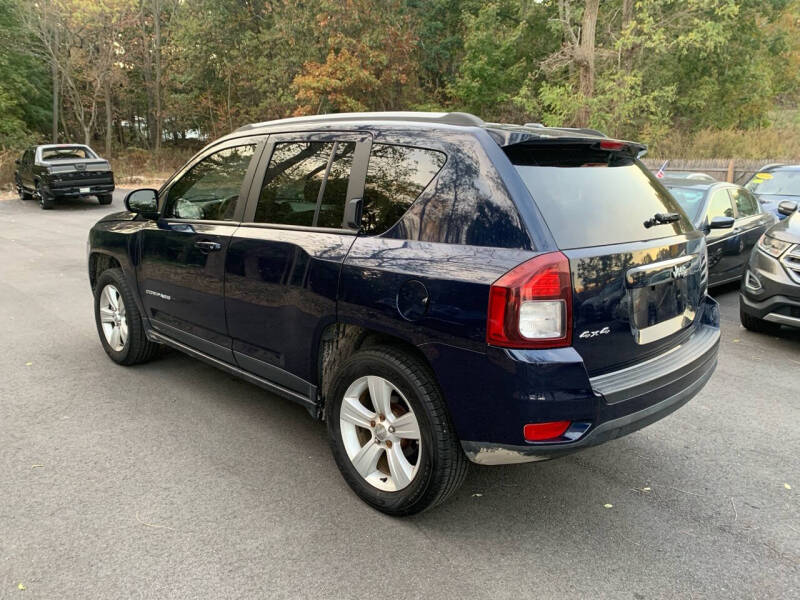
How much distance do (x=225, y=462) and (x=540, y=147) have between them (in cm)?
242

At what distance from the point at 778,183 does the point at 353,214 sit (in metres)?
11.3

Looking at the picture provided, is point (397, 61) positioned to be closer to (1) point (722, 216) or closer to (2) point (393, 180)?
(1) point (722, 216)

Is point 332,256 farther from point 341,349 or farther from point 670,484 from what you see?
point 670,484

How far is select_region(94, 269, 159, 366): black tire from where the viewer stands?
4.74 m

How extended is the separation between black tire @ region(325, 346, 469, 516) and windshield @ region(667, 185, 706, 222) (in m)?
6.03

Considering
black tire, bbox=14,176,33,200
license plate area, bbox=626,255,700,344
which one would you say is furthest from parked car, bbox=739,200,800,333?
black tire, bbox=14,176,33,200

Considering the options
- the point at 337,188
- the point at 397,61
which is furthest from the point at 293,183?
the point at 397,61

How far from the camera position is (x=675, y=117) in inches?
Result: 1202

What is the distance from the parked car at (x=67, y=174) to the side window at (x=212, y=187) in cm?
1591

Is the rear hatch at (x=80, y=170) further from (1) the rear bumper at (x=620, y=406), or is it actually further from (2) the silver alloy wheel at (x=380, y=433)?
(1) the rear bumper at (x=620, y=406)

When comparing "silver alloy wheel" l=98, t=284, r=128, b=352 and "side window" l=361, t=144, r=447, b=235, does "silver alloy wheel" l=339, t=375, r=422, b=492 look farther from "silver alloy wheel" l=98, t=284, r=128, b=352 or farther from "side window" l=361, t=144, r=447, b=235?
"silver alloy wheel" l=98, t=284, r=128, b=352

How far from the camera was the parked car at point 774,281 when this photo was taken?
5.64 meters

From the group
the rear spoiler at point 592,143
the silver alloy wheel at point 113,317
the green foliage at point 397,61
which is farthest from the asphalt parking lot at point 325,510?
the green foliage at point 397,61

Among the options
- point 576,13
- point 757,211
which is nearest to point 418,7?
point 576,13
